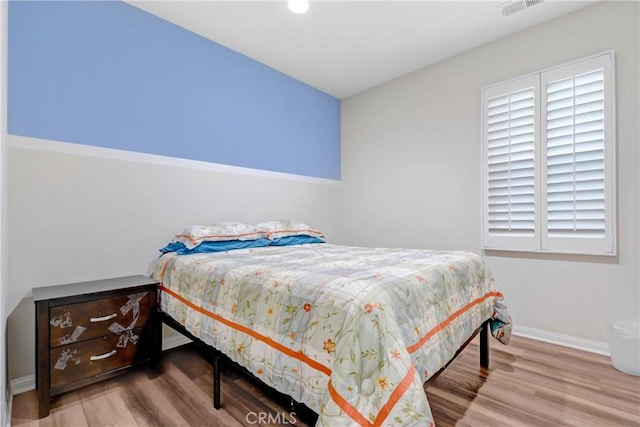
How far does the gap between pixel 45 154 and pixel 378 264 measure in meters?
2.23

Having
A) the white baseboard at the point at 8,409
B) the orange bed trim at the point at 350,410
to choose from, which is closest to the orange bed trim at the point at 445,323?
A: the orange bed trim at the point at 350,410

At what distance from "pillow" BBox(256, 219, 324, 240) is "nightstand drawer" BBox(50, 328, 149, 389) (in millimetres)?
1253

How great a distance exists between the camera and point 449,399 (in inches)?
67.7

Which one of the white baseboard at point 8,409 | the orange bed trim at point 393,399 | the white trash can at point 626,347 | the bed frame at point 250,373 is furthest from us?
the white trash can at point 626,347

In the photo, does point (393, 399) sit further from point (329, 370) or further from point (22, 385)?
point (22, 385)

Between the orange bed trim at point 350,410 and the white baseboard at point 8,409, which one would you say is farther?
the white baseboard at point 8,409

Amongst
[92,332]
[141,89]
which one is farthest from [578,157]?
[92,332]

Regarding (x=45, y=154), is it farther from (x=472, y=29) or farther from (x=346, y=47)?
(x=472, y=29)

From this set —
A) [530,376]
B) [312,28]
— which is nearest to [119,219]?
[312,28]

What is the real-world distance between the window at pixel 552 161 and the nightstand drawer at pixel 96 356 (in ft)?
9.69

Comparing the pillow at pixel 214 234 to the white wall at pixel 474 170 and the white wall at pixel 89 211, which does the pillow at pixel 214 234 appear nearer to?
the white wall at pixel 89 211

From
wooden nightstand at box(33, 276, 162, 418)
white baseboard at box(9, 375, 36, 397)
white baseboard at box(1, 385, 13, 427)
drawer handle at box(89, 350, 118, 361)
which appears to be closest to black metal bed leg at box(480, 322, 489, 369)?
wooden nightstand at box(33, 276, 162, 418)

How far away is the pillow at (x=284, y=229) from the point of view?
2.88 m

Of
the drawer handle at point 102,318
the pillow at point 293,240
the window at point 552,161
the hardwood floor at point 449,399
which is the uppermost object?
the window at point 552,161
